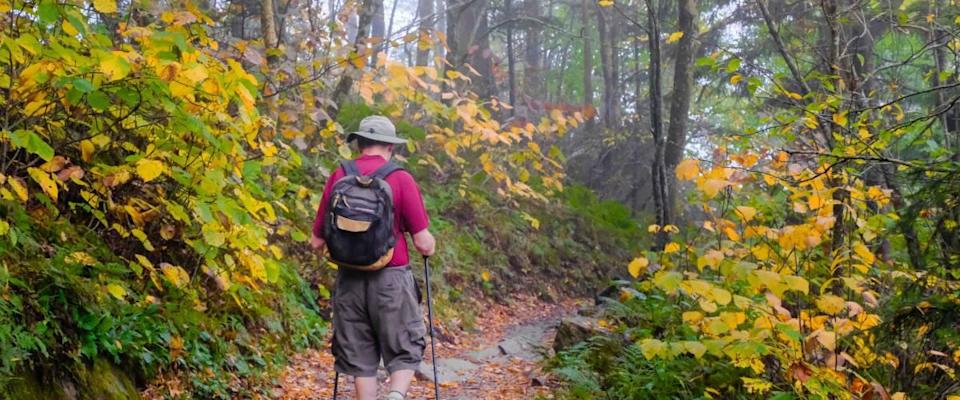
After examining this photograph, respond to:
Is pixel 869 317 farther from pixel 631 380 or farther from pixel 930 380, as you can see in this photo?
pixel 631 380

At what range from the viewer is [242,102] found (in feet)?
14.1

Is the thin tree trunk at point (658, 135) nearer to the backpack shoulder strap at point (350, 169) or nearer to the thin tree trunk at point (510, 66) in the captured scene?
the backpack shoulder strap at point (350, 169)

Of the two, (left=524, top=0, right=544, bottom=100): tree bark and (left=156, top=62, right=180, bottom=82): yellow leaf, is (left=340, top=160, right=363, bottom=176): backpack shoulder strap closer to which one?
(left=156, top=62, right=180, bottom=82): yellow leaf

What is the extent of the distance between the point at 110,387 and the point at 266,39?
4.20m

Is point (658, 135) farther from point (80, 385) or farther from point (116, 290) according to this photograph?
point (80, 385)

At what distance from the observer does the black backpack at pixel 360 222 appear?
3.97 m

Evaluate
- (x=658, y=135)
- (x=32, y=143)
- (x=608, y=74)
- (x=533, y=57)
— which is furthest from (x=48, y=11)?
(x=533, y=57)

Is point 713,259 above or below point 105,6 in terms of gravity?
below

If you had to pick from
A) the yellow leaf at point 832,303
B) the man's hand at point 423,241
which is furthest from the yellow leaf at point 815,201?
the man's hand at point 423,241

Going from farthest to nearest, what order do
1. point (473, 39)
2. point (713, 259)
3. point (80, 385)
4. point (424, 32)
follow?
point (473, 39), point (424, 32), point (713, 259), point (80, 385)

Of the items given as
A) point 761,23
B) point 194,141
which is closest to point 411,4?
point 761,23

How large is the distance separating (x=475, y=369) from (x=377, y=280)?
10.6ft

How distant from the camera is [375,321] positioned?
4.21 metres

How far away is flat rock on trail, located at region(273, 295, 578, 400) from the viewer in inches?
230
